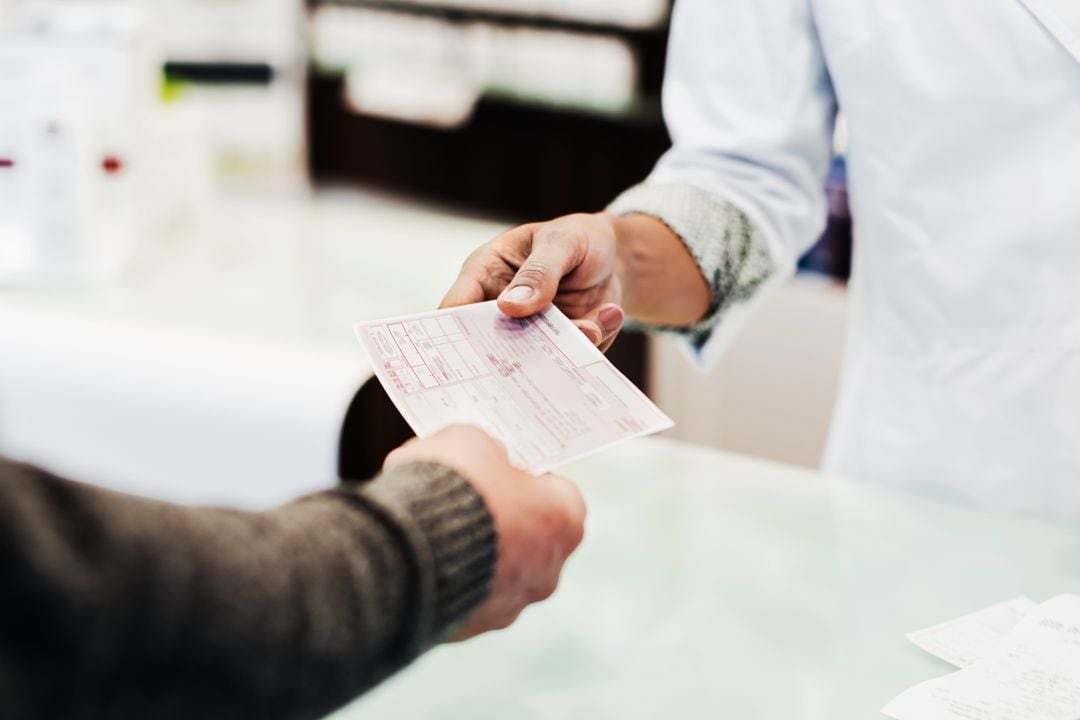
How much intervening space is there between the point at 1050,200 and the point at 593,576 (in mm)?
623

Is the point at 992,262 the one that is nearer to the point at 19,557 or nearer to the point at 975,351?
the point at 975,351

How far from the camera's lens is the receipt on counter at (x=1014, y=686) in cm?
84

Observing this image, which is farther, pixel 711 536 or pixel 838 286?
pixel 838 286

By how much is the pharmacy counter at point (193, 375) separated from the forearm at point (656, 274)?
69cm

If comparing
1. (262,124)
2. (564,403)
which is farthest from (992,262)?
(262,124)

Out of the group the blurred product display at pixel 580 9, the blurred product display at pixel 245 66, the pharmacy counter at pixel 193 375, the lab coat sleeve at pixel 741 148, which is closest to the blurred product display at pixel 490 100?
the blurred product display at pixel 580 9

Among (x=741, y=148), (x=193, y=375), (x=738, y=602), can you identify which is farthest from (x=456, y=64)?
(x=738, y=602)

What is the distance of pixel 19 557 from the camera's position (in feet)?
1.71

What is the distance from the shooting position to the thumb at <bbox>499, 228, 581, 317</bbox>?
95 cm

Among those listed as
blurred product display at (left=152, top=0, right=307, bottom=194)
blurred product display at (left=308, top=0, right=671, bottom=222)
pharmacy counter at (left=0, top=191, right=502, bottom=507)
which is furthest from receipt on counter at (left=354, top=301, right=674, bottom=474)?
blurred product display at (left=152, top=0, right=307, bottom=194)

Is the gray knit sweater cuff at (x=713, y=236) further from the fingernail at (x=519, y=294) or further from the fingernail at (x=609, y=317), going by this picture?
the fingernail at (x=519, y=294)

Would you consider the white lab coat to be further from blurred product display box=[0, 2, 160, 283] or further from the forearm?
blurred product display box=[0, 2, 160, 283]

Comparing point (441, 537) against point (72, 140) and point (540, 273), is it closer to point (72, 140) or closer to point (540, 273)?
point (540, 273)

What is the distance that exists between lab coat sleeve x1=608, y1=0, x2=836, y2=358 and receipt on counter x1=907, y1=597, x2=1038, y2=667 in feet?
1.54
